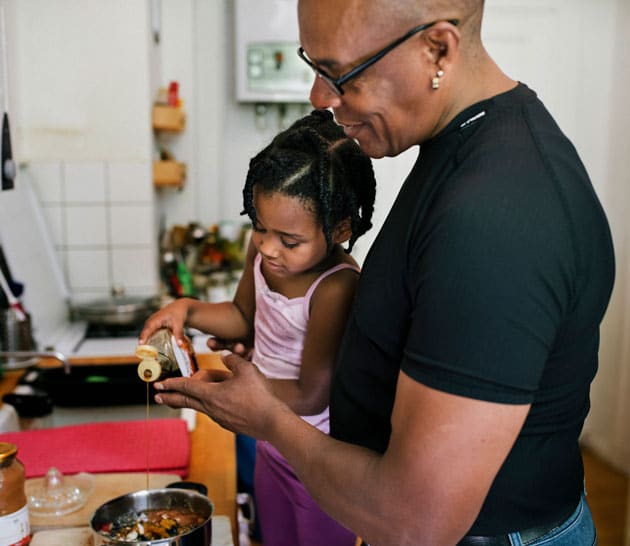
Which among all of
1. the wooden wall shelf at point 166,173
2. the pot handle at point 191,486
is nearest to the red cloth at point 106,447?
the pot handle at point 191,486

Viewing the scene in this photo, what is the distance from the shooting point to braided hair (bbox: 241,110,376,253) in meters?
1.21

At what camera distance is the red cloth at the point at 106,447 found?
145 cm

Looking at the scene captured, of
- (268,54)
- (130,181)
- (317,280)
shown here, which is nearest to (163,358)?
(317,280)

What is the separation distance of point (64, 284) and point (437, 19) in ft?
7.35

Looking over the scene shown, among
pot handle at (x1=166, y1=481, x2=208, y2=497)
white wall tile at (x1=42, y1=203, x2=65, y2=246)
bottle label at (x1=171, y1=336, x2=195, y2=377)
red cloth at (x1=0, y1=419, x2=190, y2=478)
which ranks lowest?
red cloth at (x1=0, y1=419, x2=190, y2=478)

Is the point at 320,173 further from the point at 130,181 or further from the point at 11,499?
the point at 130,181

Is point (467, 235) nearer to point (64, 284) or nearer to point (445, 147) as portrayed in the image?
point (445, 147)

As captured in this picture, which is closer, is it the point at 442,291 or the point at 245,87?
the point at 442,291

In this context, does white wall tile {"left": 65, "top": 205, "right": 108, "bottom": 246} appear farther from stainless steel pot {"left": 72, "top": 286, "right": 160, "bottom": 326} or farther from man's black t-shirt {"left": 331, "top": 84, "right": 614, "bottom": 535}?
man's black t-shirt {"left": 331, "top": 84, "right": 614, "bottom": 535}

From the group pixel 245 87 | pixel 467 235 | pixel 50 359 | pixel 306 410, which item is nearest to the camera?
pixel 467 235

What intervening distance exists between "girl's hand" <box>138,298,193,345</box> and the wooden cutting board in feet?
0.88

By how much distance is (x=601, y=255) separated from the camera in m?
0.78

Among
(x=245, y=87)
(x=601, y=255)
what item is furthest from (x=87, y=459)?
(x=245, y=87)

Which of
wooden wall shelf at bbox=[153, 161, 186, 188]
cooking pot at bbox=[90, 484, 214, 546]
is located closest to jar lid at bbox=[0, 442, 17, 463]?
cooking pot at bbox=[90, 484, 214, 546]
